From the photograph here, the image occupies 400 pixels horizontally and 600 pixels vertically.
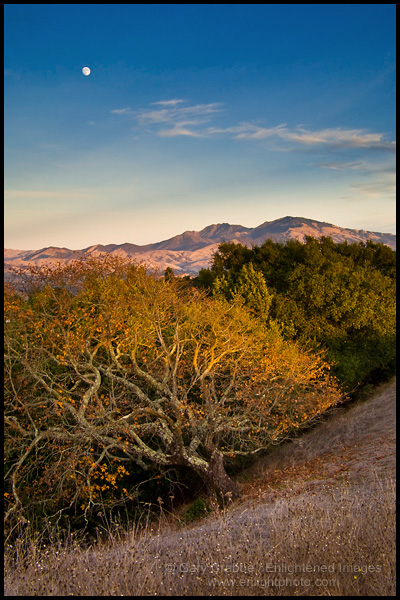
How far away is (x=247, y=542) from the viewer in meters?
6.07

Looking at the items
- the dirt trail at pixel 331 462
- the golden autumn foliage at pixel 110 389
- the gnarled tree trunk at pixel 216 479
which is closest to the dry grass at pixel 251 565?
the dirt trail at pixel 331 462

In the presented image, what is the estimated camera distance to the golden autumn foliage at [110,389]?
14.9 metres

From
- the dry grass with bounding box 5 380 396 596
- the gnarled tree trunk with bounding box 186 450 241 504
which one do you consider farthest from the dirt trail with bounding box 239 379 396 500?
the dry grass with bounding box 5 380 396 596

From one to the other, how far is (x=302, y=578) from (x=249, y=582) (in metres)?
0.64

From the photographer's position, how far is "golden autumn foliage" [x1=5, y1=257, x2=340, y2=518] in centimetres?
1495

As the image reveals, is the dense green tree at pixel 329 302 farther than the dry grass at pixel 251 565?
Yes

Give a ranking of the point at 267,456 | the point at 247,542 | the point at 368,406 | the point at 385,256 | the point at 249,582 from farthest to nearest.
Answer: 1. the point at 385,256
2. the point at 368,406
3. the point at 267,456
4. the point at 247,542
5. the point at 249,582

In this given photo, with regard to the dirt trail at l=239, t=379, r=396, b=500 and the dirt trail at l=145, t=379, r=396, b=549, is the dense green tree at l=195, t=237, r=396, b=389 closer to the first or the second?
the dirt trail at l=239, t=379, r=396, b=500

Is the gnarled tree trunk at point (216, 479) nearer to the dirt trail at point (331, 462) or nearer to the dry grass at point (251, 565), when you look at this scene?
the dirt trail at point (331, 462)

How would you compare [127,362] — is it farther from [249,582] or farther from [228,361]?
[249,582]

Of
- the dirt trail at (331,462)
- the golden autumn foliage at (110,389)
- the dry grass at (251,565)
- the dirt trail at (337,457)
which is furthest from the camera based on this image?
the golden autumn foliage at (110,389)

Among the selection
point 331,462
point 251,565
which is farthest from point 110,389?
point 251,565

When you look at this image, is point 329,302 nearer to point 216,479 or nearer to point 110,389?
point 216,479

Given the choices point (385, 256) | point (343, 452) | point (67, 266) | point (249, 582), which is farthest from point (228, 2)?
point (385, 256)
